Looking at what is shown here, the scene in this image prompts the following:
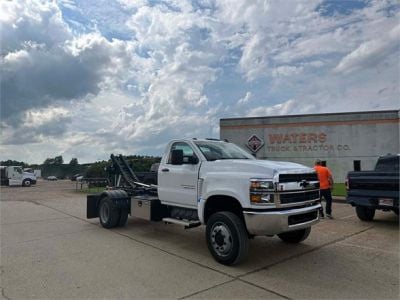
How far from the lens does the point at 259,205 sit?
19.0 ft

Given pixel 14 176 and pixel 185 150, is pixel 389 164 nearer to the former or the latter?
pixel 185 150

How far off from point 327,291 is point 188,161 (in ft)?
11.3

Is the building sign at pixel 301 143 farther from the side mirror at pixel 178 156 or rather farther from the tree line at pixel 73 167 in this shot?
the side mirror at pixel 178 156

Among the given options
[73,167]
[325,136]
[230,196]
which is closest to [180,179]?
[230,196]

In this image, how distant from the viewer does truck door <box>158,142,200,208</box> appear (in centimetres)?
718

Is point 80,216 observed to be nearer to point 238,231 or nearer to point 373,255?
point 238,231

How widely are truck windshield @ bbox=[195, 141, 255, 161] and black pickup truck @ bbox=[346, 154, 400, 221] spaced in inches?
153

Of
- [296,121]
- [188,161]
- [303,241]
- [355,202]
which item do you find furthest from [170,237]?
[296,121]

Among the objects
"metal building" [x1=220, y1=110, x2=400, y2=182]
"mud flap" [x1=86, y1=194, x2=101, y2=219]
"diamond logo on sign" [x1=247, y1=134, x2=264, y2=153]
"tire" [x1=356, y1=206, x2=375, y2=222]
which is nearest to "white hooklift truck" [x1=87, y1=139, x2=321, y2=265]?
"mud flap" [x1=86, y1=194, x2=101, y2=219]

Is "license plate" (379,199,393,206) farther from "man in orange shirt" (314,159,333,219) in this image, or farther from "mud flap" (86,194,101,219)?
"mud flap" (86,194,101,219)

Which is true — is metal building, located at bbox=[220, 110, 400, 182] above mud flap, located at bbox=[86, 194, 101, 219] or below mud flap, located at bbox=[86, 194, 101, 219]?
above

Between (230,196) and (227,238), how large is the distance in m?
0.69

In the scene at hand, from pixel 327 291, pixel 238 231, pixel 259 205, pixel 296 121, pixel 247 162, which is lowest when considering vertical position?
pixel 327 291

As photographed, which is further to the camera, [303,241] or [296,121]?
[296,121]
